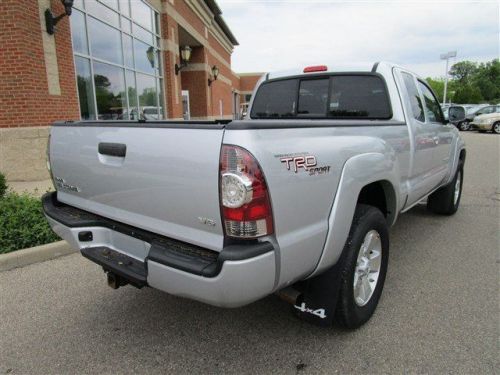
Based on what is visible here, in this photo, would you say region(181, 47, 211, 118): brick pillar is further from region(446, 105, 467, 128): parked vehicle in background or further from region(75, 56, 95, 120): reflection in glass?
region(446, 105, 467, 128): parked vehicle in background

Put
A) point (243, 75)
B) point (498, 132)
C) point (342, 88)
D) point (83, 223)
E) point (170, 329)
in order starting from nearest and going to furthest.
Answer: point (83, 223), point (170, 329), point (342, 88), point (498, 132), point (243, 75)

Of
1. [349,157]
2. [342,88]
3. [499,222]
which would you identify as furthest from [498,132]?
[349,157]

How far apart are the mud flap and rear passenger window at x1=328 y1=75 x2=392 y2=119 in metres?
1.84

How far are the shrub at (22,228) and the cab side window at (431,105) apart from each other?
4507mm

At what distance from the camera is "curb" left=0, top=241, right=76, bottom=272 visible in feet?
13.1

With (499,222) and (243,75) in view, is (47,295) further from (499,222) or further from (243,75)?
(243,75)

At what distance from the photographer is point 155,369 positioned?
241 cm

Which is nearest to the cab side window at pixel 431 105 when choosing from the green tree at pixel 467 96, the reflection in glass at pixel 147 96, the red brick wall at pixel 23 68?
the red brick wall at pixel 23 68

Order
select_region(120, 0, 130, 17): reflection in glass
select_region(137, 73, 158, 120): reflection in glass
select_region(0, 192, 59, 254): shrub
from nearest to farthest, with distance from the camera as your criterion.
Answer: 1. select_region(0, 192, 59, 254): shrub
2. select_region(120, 0, 130, 17): reflection in glass
3. select_region(137, 73, 158, 120): reflection in glass

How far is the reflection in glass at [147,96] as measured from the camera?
12.8 metres

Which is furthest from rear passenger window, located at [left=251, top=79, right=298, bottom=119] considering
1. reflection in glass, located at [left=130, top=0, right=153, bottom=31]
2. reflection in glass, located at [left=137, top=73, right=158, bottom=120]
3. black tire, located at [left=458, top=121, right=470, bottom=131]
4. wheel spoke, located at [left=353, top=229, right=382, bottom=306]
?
black tire, located at [left=458, top=121, right=470, bottom=131]

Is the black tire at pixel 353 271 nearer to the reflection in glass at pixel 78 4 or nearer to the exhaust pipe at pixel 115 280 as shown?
the exhaust pipe at pixel 115 280

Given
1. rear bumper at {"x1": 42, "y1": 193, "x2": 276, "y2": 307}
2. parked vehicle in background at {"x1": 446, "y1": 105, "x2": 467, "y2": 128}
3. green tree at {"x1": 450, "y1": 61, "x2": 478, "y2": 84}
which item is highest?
→ green tree at {"x1": 450, "y1": 61, "x2": 478, "y2": 84}

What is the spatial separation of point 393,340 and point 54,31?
819 cm
